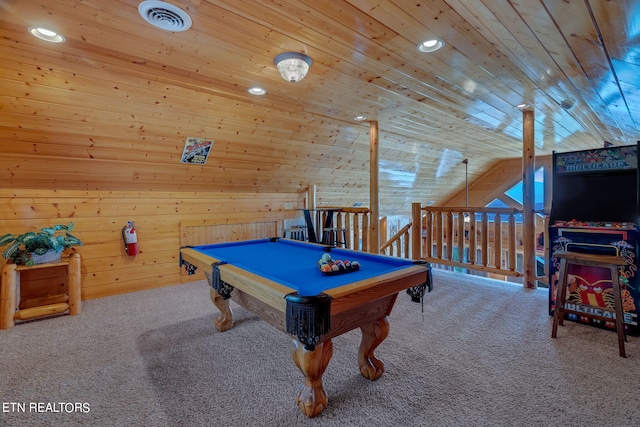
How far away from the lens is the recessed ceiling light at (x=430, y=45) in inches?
85.2

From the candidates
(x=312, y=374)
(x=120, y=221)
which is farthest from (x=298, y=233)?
(x=312, y=374)

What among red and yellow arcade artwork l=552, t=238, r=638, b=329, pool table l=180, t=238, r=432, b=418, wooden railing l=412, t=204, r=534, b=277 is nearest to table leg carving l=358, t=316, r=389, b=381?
pool table l=180, t=238, r=432, b=418

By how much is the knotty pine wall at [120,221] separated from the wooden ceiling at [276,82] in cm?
16

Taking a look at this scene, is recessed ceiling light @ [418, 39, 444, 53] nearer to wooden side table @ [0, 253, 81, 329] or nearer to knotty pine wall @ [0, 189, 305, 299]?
knotty pine wall @ [0, 189, 305, 299]

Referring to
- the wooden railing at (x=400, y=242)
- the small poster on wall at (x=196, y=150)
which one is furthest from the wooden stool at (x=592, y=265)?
the small poster on wall at (x=196, y=150)

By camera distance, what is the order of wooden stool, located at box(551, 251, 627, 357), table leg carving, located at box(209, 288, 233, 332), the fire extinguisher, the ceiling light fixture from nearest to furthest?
wooden stool, located at box(551, 251, 627, 357)
the ceiling light fixture
table leg carving, located at box(209, 288, 233, 332)
the fire extinguisher

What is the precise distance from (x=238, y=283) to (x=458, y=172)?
24.3 ft

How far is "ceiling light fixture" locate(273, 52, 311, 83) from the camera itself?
7.67ft

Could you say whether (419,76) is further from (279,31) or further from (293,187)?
(293,187)

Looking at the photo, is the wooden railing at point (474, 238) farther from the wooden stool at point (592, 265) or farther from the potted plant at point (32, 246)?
the potted plant at point (32, 246)

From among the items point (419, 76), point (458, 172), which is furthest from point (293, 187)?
point (458, 172)

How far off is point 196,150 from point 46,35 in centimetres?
184

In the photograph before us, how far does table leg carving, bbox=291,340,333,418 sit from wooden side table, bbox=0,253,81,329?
2794 millimetres

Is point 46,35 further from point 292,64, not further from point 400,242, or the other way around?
point 400,242
